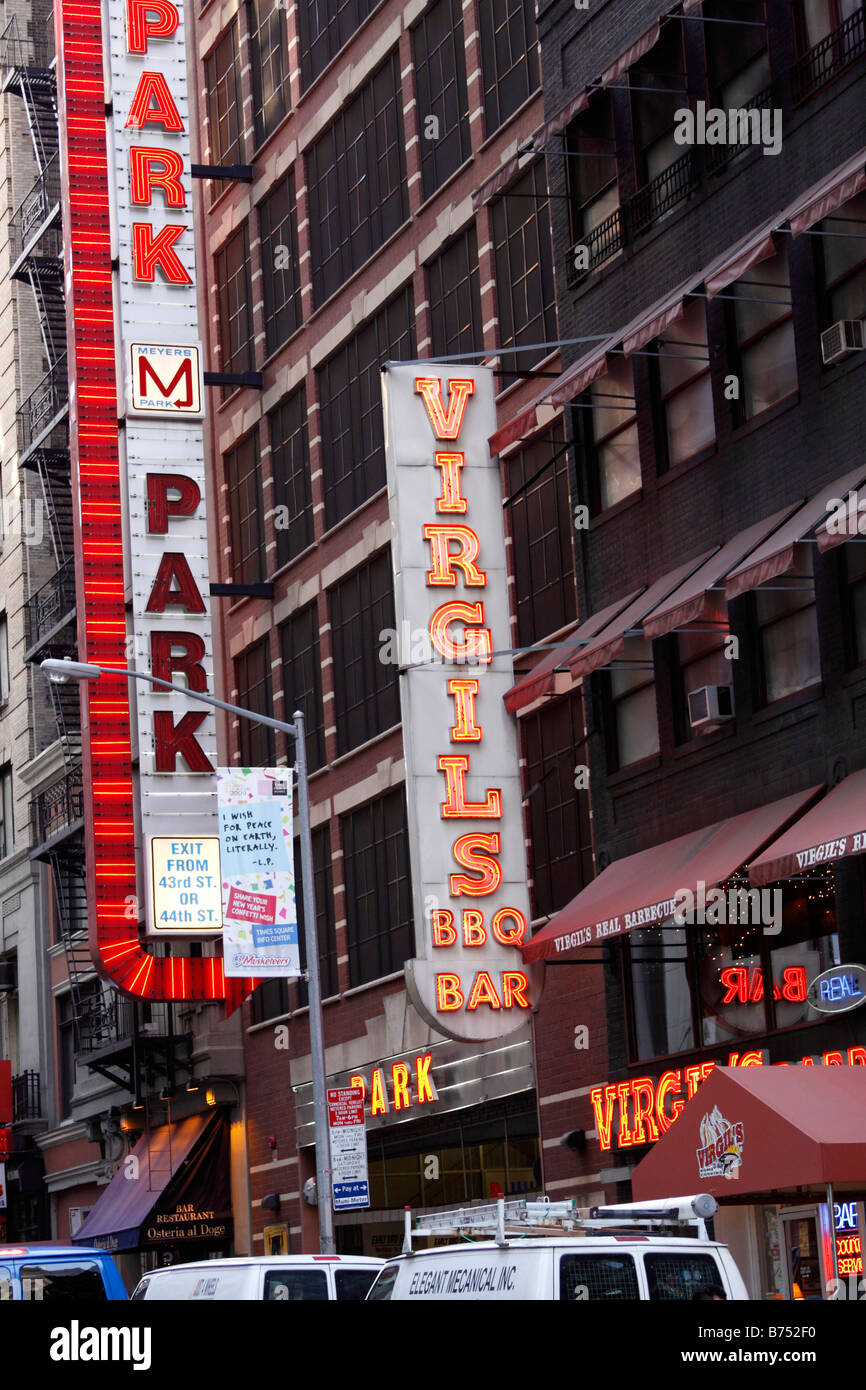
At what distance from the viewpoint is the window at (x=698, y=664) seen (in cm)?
2323

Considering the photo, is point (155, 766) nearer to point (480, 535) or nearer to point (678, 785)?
point (480, 535)

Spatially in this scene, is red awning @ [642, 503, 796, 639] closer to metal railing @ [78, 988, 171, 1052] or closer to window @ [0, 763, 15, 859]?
metal railing @ [78, 988, 171, 1052]

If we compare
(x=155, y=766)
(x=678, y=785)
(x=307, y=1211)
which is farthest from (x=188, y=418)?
(x=678, y=785)

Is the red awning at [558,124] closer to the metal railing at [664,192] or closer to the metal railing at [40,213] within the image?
the metal railing at [664,192]

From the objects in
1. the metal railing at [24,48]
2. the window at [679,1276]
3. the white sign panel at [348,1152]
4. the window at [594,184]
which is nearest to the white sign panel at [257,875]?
the white sign panel at [348,1152]

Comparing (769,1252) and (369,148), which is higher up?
(369,148)

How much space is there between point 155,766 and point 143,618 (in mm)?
2809

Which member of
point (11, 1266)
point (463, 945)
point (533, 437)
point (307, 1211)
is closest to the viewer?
point (11, 1266)

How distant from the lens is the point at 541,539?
29.2m

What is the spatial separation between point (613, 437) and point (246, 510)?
1699 cm

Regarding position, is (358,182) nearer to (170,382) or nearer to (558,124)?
(170,382)

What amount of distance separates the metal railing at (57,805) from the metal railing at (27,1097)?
6.39 meters

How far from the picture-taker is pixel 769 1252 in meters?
21.5
